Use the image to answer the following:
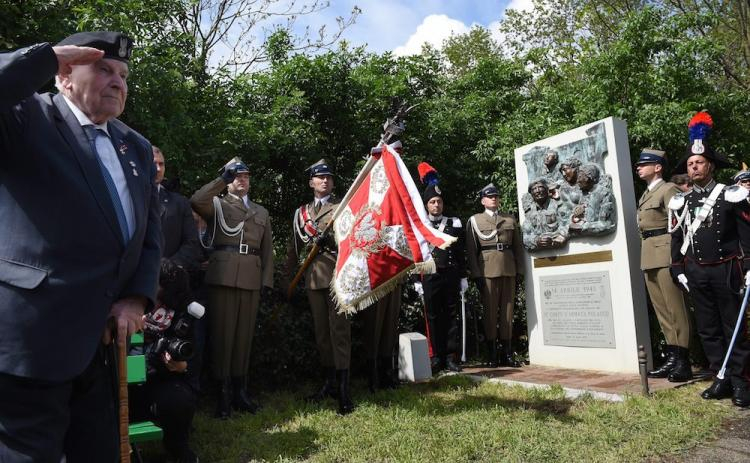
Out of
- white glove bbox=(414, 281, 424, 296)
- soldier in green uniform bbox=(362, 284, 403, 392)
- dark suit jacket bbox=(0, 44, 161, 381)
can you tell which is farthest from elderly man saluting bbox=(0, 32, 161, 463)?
white glove bbox=(414, 281, 424, 296)

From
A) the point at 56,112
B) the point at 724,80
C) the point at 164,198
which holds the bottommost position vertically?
the point at 56,112

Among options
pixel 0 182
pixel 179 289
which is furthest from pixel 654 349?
pixel 0 182

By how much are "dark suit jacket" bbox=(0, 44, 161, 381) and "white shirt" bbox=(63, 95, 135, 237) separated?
5 cm

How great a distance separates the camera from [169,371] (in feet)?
12.2

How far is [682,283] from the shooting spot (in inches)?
213

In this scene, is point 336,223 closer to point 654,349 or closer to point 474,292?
point 474,292

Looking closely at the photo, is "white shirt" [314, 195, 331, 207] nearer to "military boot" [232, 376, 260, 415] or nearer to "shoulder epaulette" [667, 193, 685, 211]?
"military boot" [232, 376, 260, 415]

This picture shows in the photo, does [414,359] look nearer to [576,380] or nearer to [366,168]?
[576,380]

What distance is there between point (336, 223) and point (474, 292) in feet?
10.5

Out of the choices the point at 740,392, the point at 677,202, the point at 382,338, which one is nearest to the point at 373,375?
the point at 382,338

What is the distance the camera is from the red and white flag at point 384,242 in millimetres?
4871

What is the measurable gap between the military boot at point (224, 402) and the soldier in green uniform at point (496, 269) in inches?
135

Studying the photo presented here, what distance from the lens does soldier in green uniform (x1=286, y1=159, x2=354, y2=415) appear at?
208 inches

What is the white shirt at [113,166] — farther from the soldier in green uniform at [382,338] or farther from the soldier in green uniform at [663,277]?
the soldier in green uniform at [663,277]
